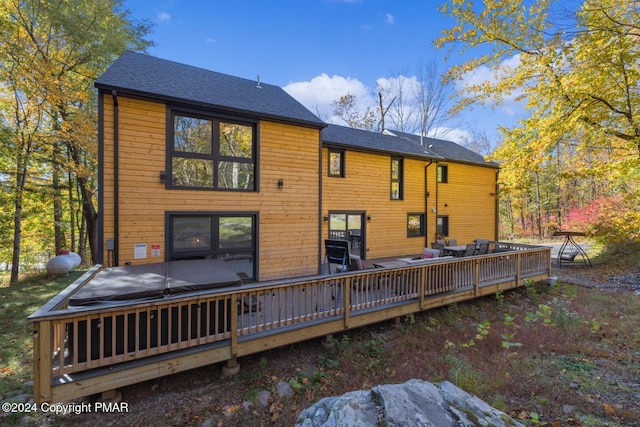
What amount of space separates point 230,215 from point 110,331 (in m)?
3.82

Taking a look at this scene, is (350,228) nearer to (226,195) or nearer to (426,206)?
(426,206)

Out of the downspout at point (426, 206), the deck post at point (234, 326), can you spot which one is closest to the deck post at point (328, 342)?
the deck post at point (234, 326)

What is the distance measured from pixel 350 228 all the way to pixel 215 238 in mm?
5067

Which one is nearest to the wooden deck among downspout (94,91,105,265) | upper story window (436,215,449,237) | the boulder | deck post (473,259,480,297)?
downspout (94,91,105,265)

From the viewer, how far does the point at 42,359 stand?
2.70 m

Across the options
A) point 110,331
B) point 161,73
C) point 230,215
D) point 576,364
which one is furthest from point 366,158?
point 110,331

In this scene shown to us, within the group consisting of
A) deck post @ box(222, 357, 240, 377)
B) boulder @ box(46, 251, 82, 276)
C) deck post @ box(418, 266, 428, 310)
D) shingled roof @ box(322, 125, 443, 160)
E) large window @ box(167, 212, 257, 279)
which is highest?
shingled roof @ box(322, 125, 443, 160)

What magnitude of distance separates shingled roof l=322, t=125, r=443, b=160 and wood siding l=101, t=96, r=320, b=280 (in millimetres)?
2184

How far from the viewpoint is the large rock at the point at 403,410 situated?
5.84ft

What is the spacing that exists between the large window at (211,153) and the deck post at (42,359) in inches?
154

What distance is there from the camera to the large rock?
1.78 meters

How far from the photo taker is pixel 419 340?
16.3 ft

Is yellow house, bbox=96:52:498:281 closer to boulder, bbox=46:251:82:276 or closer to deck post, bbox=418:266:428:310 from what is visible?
deck post, bbox=418:266:428:310

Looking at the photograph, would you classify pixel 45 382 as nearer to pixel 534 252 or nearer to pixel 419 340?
pixel 419 340
